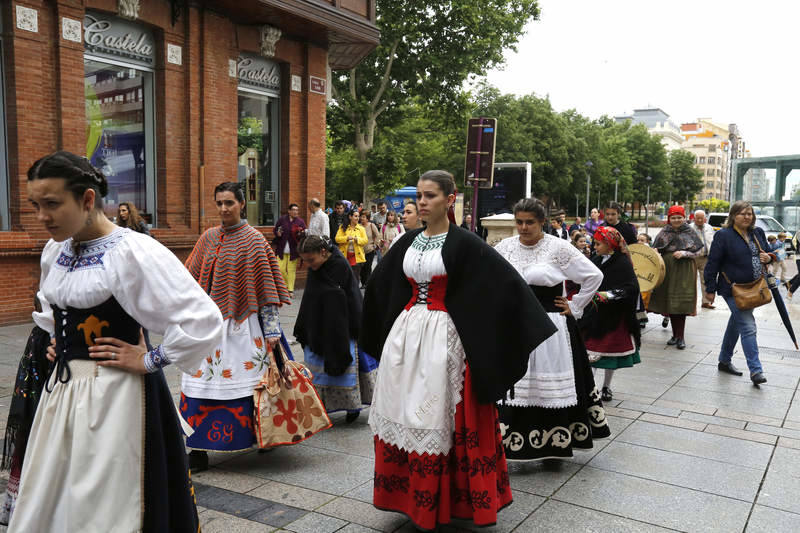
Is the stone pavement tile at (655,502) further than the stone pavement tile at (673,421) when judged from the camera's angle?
No

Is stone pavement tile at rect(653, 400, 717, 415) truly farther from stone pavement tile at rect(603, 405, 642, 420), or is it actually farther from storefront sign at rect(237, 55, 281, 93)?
storefront sign at rect(237, 55, 281, 93)

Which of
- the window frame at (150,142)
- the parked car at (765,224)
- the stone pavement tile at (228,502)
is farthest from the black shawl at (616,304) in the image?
the parked car at (765,224)

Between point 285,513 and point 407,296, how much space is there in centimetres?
146

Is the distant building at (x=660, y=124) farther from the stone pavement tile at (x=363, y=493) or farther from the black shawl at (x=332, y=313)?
the stone pavement tile at (x=363, y=493)

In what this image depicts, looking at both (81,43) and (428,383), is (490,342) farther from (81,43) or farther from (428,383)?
(81,43)

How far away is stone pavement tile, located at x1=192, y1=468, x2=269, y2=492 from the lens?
455cm

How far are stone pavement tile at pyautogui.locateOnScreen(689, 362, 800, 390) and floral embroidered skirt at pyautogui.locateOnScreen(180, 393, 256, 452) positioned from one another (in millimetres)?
5471

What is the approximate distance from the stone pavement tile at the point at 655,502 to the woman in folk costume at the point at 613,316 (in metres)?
1.95

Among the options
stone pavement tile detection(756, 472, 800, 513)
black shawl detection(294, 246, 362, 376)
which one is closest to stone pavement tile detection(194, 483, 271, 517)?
black shawl detection(294, 246, 362, 376)

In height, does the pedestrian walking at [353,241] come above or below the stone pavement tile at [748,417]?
above

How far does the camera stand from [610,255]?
655cm

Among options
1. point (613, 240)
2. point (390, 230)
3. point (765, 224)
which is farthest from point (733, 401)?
point (765, 224)

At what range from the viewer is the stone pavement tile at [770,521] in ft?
13.1

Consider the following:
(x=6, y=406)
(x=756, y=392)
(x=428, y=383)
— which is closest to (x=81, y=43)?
(x=6, y=406)
